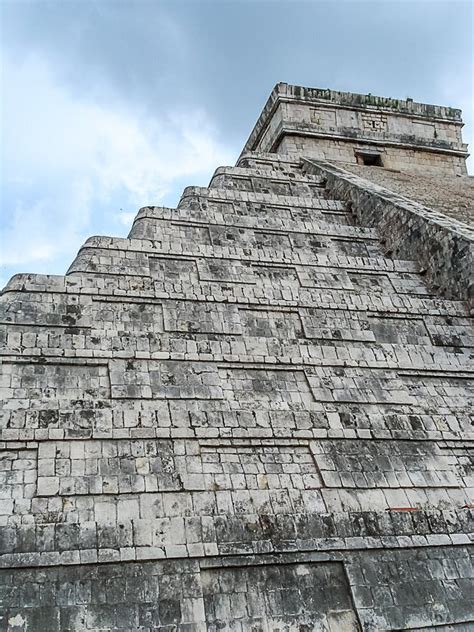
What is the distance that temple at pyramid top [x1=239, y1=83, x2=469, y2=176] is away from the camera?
48.9 feet

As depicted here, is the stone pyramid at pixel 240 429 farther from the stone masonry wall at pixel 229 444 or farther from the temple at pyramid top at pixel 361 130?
the temple at pyramid top at pixel 361 130

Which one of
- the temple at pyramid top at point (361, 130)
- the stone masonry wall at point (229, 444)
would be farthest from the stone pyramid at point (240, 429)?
the temple at pyramid top at point (361, 130)

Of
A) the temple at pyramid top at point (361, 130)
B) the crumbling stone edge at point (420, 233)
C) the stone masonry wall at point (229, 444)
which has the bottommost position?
the stone masonry wall at point (229, 444)

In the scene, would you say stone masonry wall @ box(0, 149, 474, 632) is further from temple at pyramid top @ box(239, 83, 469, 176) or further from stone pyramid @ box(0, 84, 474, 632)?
temple at pyramid top @ box(239, 83, 469, 176)

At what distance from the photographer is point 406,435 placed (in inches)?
274

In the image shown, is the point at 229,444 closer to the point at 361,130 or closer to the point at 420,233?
the point at 420,233

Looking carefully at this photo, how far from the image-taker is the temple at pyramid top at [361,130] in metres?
14.9

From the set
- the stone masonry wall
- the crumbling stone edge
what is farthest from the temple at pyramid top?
the stone masonry wall

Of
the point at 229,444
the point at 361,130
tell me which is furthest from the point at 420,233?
the point at 361,130

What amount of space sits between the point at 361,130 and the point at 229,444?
37.1ft

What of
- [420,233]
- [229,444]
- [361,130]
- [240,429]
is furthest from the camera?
[361,130]

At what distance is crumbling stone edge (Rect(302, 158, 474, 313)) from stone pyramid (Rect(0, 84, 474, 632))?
0.13 ft

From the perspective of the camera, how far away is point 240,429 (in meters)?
6.45

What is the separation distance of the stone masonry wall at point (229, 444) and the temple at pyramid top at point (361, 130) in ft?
21.1
